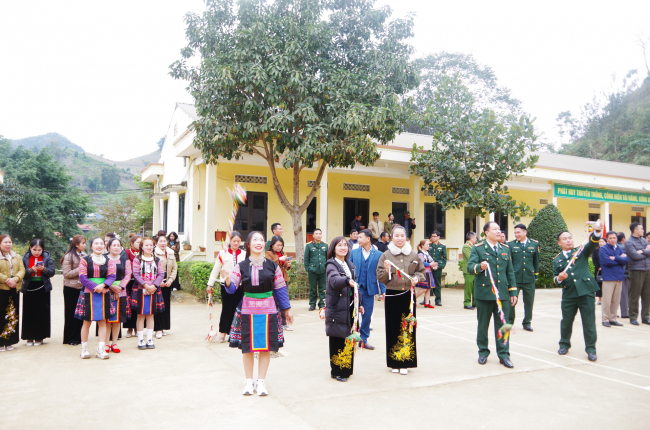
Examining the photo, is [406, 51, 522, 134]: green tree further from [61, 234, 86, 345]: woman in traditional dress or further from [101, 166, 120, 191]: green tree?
[101, 166, 120, 191]: green tree

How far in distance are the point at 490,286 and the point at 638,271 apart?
489 cm

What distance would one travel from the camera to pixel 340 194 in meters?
16.7

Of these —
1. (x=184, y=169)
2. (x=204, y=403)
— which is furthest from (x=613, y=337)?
(x=184, y=169)

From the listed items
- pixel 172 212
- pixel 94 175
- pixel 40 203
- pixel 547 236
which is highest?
pixel 94 175

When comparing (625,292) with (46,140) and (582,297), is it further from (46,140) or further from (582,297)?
(46,140)

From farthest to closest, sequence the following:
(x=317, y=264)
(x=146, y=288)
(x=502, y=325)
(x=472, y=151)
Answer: (x=472, y=151) < (x=317, y=264) < (x=146, y=288) < (x=502, y=325)

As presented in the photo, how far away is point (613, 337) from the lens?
7.37 metres

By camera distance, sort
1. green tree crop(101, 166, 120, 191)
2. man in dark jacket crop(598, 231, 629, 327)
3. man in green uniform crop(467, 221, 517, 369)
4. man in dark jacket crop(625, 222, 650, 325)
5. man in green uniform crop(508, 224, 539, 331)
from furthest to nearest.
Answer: green tree crop(101, 166, 120, 191)
man in dark jacket crop(625, 222, 650, 325)
man in dark jacket crop(598, 231, 629, 327)
man in green uniform crop(508, 224, 539, 331)
man in green uniform crop(467, 221, 517, 369)

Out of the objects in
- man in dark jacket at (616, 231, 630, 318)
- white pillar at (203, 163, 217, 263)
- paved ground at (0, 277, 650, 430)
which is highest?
white pillar at (203, 163, 217, 263)

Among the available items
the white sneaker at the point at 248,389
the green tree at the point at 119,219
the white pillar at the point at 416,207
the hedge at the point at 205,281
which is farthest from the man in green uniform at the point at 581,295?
the green tree at the point at 119,219

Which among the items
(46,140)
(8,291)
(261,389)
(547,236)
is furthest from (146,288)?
(46,140)

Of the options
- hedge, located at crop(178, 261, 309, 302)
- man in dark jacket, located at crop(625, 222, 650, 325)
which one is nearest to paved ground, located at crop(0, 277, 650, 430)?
man in dark jacket, located at crop(625, 222, 650, 325)

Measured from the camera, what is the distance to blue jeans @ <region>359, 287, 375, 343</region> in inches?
241

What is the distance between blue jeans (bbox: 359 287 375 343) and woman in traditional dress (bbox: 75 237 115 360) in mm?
3279
